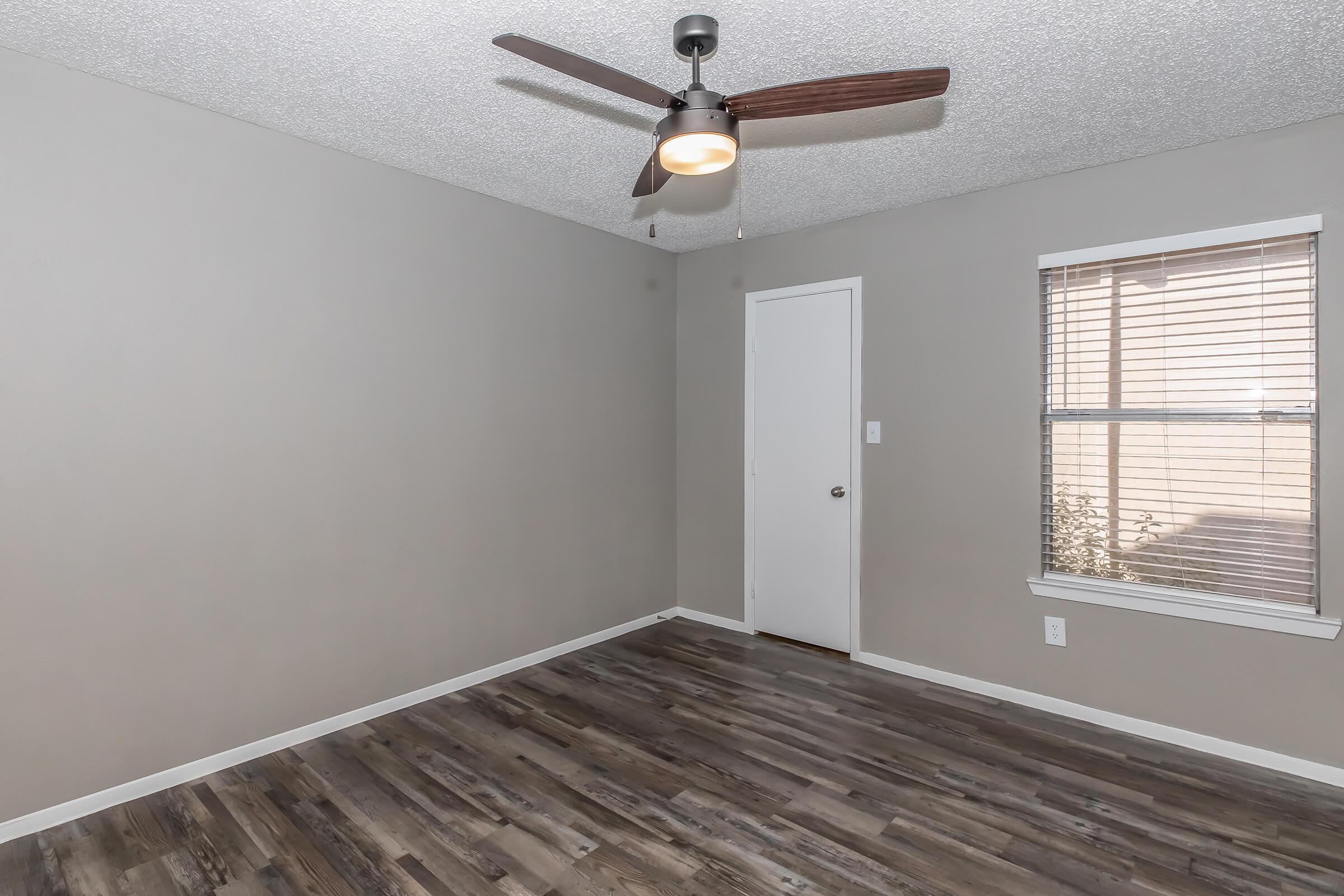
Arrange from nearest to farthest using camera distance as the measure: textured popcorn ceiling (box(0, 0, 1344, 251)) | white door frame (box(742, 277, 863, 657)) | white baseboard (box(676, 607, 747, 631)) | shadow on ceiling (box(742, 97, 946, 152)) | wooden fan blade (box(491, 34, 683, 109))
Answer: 1. wooden fan blade (box(491, 34, 683, 109))
2. textured popcorn ceiling (box(0, 0, 1344, 251))
3. shadow on ceiling (box(742, 97, 946, 152))
4. white door frame (box(742, 277, 863, 657))
5. white baseboard (box(676, 607, 747, 631))

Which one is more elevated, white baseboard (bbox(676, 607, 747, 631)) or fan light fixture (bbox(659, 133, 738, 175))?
fan light fixture (bbox(659, 133, 738, 175))

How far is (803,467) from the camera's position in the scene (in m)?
4.23

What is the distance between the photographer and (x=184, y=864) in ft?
7.12

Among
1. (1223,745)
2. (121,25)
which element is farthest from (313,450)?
(1223,745)

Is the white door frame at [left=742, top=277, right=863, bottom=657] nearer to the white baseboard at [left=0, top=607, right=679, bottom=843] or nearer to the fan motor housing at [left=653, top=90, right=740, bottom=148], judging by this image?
the white baseboard at [left=0, top=607, right=679, bottom=843]

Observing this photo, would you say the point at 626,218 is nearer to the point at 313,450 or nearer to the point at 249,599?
the point at 313,450

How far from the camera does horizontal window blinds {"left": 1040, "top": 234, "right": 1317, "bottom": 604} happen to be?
2770 millimetres

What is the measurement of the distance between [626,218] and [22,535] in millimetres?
2999

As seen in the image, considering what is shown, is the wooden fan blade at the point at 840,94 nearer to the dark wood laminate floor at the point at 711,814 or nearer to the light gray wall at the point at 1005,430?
the light gray wall at the point at 1005,430

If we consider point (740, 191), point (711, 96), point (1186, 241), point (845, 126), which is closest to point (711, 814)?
point (711, 96)

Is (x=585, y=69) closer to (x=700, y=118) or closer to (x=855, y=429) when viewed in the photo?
(x=700, y=118)

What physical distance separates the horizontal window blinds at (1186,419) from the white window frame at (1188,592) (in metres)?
0.04

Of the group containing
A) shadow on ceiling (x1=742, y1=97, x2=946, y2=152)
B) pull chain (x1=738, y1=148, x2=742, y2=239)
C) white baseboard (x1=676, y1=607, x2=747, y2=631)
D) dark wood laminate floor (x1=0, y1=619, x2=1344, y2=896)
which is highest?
pull chain (x1=738, y1=148, x2=742, y2=239)

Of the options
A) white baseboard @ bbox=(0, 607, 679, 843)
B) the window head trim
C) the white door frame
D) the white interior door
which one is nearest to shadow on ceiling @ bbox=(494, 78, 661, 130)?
the white door frame
